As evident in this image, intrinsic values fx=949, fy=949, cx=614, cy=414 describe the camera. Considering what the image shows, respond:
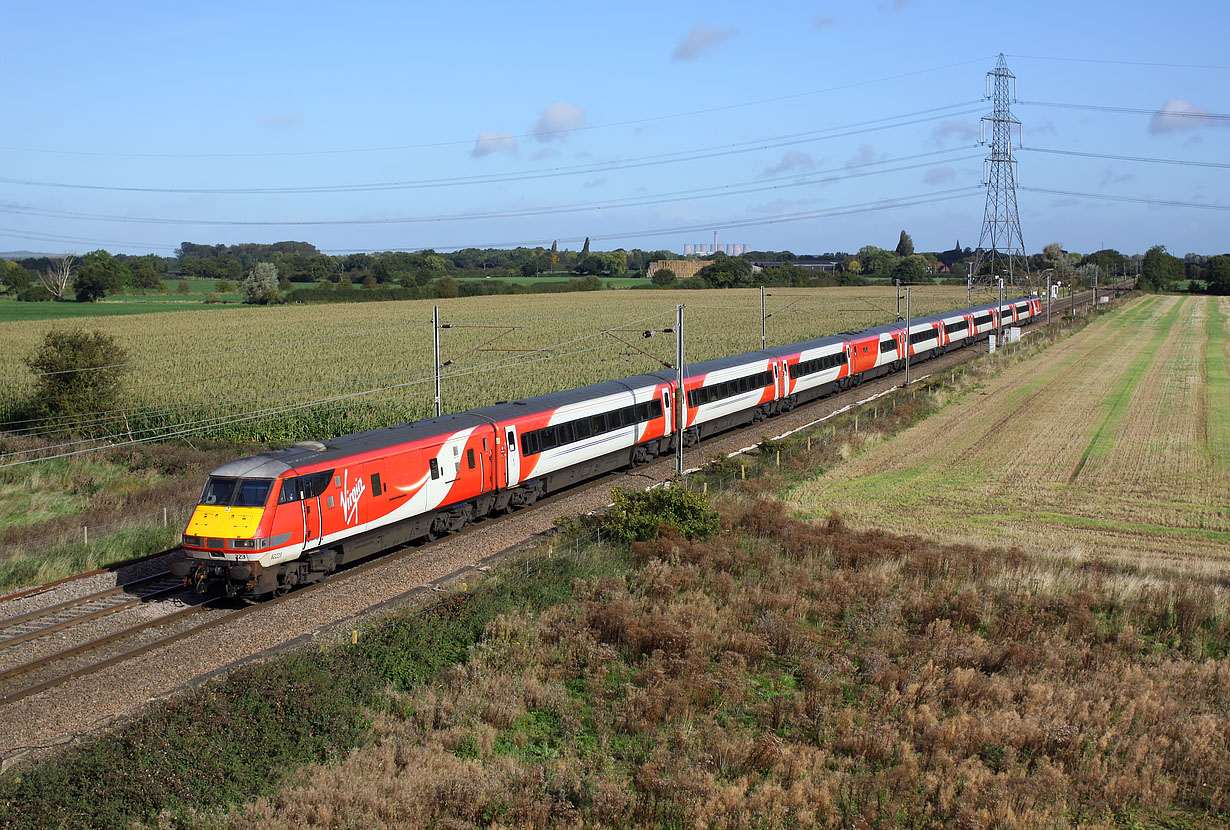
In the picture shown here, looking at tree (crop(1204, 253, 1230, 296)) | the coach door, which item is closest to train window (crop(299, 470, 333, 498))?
the coach door

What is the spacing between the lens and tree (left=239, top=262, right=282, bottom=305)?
12394 cm

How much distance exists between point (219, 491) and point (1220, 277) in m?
168

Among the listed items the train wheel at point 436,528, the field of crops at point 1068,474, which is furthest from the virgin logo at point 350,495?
the field of crops at point 1068,474

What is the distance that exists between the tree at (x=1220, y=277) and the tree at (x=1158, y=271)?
12237 mm

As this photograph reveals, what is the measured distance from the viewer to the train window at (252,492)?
18.8 meters

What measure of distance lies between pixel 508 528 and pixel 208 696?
11734mm

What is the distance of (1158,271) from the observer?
17212 cm

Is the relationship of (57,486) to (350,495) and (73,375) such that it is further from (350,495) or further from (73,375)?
(350,495)

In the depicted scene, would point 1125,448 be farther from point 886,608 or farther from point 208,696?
point 208,696

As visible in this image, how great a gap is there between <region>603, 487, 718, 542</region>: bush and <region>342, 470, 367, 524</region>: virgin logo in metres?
5.85

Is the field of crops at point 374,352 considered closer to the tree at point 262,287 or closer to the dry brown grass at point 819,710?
the tree at point 262,287

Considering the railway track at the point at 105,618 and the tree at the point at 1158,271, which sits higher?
the tree at the point at 1158,271

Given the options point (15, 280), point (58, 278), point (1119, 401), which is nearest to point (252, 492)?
point (1119, 401)

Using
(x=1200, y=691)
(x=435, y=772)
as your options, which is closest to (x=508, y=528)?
(x=435, y=772)
